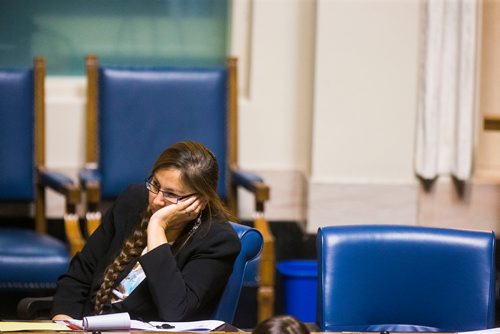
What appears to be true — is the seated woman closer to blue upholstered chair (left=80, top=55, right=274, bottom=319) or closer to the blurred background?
blue upholstered chair (left=80, top=55, right=274, bottom=319)

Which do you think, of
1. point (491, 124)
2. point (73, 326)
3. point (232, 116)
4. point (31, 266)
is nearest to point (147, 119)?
point (232, 116)

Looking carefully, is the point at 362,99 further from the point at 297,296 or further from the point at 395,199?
the point at 297,296

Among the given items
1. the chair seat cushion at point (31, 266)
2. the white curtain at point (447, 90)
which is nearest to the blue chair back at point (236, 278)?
the chair seat cushion at point (31, 266)

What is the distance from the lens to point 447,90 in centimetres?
500

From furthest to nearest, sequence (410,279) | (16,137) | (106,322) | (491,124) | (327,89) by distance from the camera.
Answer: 1. (491,124)
2. (327,89)
3. (16,137)
4. (410,279)
5. (106,322)

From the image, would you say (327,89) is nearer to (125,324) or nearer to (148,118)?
(148,118)

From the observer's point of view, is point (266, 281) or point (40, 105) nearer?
point (266, 281)

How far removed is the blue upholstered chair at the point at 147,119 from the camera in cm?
478

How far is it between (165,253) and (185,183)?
0.70ft

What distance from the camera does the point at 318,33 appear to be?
4949 mm

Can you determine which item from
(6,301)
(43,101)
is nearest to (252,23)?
(43,101)

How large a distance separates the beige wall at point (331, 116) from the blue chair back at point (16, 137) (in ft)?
0.97

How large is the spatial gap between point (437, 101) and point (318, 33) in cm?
64

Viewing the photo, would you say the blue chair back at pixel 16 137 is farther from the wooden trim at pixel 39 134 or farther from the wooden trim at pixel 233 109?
the wooden trim at pixel 233 109
